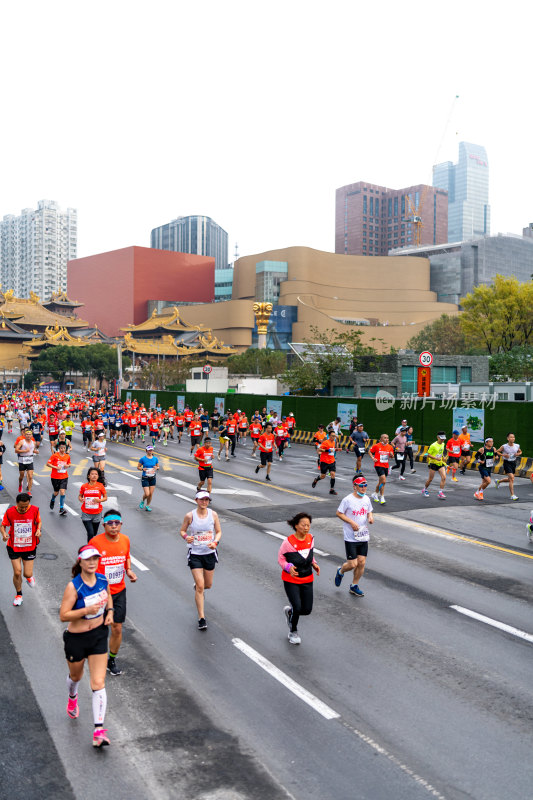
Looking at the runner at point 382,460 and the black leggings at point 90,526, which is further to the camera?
the runner at point 382,460

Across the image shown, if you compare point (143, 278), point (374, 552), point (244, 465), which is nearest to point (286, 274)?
point (143, 278)

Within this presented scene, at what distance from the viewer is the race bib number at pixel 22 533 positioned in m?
9.23

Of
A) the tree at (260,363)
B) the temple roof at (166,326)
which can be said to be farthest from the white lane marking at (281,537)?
the temple roof at (166,326)

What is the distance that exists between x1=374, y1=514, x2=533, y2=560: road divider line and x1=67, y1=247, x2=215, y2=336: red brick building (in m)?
151

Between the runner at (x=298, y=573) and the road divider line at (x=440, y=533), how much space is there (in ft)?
19.7

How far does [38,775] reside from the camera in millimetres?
5277

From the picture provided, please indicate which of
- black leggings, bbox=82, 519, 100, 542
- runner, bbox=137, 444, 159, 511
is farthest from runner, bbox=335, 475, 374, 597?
runner, bbox=137, 444, 159, 511

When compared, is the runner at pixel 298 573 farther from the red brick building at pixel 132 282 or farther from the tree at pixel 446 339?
the red brick building at pixel 132 282

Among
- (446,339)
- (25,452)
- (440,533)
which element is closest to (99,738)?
(440,533)

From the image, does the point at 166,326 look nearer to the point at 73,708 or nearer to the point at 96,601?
the point at 73,708

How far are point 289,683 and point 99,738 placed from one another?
2075 mm

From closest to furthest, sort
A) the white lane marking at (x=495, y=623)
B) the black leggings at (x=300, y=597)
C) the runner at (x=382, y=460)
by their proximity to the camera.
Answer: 1. the black leggings at (x=300, y=597)
2. the white lane marking at (x=495, y=623)
3. the runner at (x=382, y=460)

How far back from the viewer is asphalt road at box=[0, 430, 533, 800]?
530 centimetres

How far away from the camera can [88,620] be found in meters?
5.89
